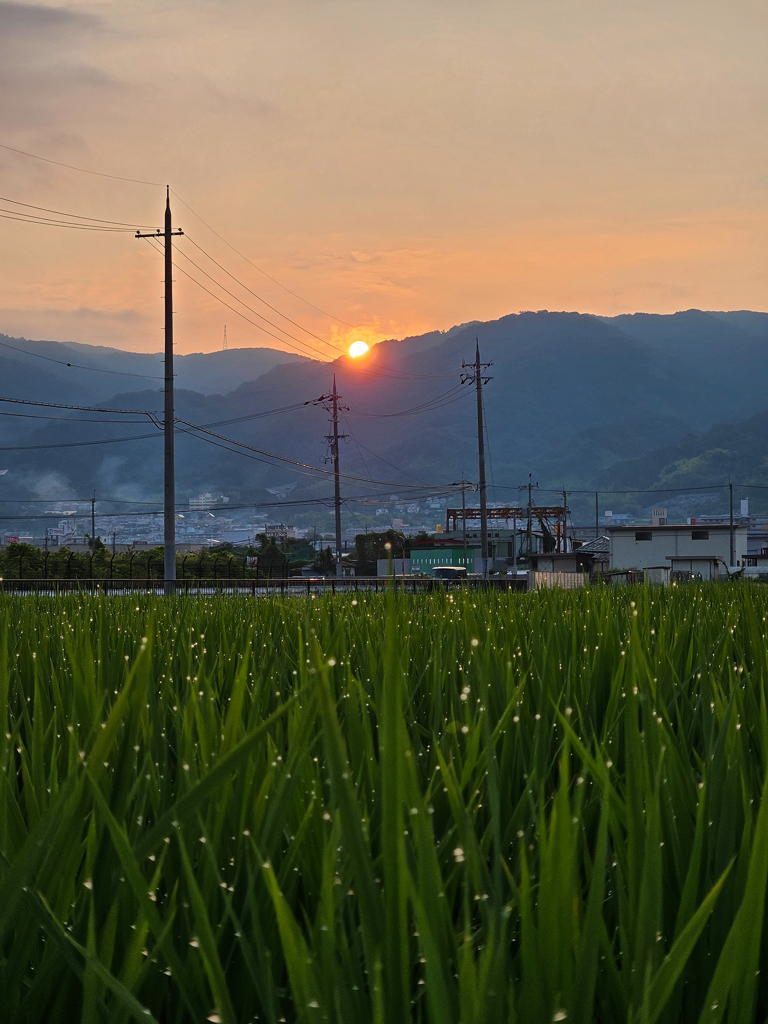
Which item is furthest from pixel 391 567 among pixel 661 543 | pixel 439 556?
pixel 439 556

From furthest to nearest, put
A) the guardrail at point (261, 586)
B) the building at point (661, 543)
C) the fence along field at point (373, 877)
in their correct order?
the building at point (661, 543) < the guardrail at point (261, 586) < the fence along field at point (373, 877)

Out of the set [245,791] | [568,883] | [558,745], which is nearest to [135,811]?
[245,791]

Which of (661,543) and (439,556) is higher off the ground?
(661,543)

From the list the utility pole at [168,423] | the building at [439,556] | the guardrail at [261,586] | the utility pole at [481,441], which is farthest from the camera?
the building at [439,556]

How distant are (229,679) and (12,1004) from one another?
1.49 meters

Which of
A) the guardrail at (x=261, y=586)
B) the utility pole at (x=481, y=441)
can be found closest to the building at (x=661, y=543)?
the utility pole at (x=481, y=441)

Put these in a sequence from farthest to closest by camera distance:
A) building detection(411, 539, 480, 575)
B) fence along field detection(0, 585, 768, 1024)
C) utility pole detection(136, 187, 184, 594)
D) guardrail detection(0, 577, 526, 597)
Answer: building detection(411, 539, 480, 575) → utility pole detection(136, 187, 184, 594) → guardrail detection(0, 577, 526, 597) → fence along field detection(0, 585, 768, 1024)

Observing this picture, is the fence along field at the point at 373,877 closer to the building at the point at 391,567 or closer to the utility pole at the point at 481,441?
the building at the point at 391,567

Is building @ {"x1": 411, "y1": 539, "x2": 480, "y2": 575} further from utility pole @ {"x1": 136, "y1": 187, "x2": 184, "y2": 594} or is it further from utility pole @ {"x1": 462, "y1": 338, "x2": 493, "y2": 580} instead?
utility pole @ {"x1": 136, "y1": 187, "x2": 184, "y2": 594}

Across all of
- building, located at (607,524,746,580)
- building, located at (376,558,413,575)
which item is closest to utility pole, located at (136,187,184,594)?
building, located at (376,558,413,575)

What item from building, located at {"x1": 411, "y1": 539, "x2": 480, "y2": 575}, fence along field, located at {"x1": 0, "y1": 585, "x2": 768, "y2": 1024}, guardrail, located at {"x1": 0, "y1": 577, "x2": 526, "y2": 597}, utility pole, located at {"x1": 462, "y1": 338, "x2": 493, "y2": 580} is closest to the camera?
fence along field, located at {"x1": 0, "y1": 585, "x2": 768, "y2": 1024}

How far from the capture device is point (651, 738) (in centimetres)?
109

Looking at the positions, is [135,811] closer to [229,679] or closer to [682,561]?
[229,679]

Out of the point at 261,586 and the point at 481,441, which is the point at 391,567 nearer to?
the point at 261,586
